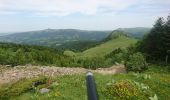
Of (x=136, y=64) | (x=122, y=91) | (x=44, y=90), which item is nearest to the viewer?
(x=122, y=91)

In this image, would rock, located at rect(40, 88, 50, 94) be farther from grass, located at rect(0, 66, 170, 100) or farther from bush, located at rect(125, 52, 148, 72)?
bush, located at rect(125, 52, 148, 72)

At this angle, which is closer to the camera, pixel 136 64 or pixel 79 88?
pixel 79 88

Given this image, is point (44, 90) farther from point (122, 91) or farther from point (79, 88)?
point (122, 91)

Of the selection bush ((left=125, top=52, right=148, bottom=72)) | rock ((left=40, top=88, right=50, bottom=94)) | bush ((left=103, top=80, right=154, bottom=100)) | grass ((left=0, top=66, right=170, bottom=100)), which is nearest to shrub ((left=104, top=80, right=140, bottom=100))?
bush ((left=103, top=80, right=154, bottom=100))

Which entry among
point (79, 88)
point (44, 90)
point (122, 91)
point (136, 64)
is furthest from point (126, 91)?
point (136, 64)

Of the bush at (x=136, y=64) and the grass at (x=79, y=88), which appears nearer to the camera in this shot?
the grass at (x=79, y=88)

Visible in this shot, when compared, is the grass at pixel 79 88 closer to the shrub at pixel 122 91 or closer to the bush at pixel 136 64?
the shrub at pixel 122 91

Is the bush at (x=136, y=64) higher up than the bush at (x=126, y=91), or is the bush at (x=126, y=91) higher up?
the bush at (x=126, y=91)

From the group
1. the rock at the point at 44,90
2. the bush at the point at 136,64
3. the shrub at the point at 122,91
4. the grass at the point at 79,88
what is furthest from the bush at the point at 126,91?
the bush at the point at 136,64

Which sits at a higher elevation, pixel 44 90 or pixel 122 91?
pixel 122 91

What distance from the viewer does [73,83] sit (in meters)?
24.4

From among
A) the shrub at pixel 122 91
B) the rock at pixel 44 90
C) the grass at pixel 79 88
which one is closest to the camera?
the shrub at pixel 122 91

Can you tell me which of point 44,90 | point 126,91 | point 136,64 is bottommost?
point 136,64

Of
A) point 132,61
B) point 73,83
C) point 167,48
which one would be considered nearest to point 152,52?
point 167,48
